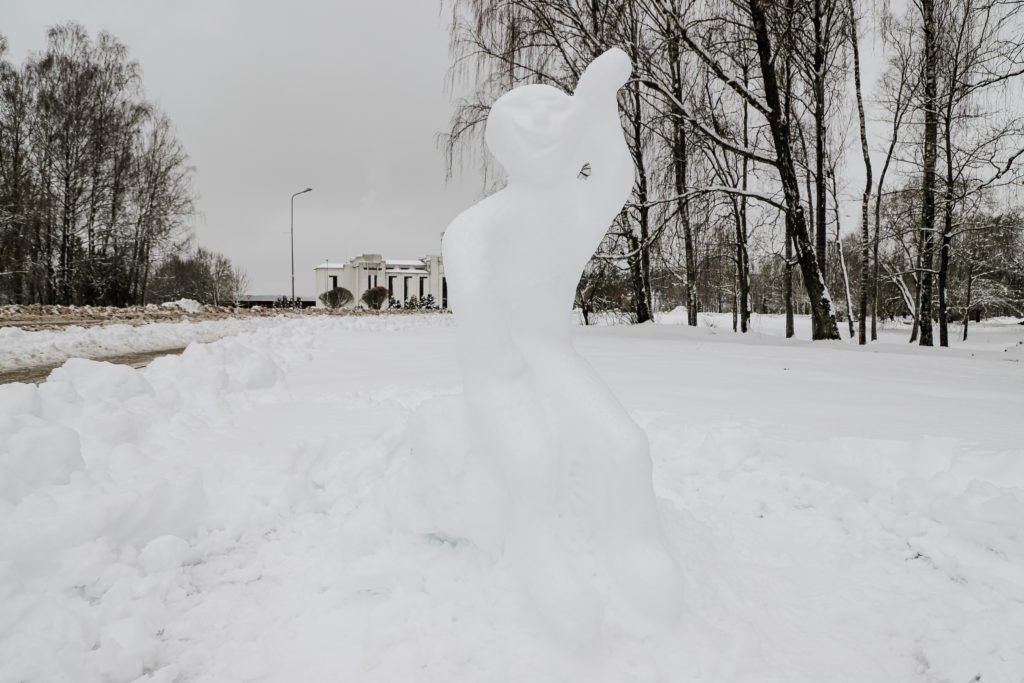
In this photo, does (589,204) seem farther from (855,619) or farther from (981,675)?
(981,675)

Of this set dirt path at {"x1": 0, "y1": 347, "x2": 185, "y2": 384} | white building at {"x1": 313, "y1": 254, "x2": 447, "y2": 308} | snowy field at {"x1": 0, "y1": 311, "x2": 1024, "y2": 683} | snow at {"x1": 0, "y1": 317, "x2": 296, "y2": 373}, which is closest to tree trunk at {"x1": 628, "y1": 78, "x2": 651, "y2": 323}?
snowy field at {"x1": 0, "y1": 311, "x2": 1024, "y2": 683}

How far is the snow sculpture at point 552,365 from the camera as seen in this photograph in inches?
68.9

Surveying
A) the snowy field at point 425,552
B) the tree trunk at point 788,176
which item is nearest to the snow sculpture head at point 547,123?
the snowy field at point 425,552

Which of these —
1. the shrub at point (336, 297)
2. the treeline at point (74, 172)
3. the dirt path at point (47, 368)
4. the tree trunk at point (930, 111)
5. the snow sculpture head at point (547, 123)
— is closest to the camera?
the snow sculpture head at point (547, 123)

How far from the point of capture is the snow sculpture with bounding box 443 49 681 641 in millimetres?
1750

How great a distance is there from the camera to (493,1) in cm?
968

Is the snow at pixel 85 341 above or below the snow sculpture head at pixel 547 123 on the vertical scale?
below

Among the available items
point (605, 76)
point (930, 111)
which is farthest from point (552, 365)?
point (930, 111)

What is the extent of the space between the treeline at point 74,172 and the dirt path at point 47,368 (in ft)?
42.0

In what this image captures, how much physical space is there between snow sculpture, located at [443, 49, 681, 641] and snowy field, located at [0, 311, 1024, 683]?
0.66 feet

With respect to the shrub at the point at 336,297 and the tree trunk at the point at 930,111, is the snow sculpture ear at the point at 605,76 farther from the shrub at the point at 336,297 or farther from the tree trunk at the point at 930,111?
the shrub at the point at 336,297

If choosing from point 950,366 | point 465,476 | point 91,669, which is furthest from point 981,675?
point 950,366

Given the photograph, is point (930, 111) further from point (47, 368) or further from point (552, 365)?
point (47, 368)

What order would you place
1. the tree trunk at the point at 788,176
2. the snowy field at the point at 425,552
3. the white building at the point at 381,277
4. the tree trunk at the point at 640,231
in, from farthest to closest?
the white building at the point at 381,277 < the tree trunk at the point at 640,231 < the tree trunk at the point at 788,176 < the snowy field at the point at 425,552
